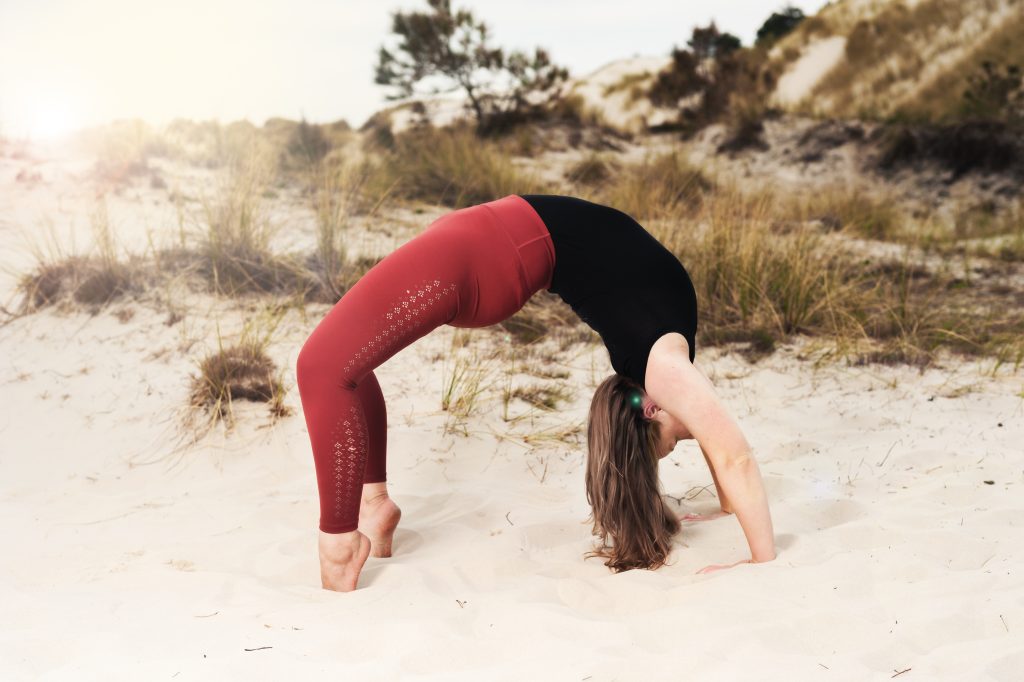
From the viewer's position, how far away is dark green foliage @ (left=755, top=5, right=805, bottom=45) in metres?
13.7

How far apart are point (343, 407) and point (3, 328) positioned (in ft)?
10.5

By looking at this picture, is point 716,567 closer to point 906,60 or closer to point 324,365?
point 324,365

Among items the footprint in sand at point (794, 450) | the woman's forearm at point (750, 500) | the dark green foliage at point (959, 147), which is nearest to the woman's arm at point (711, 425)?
the woman's forearm at point (750, 500)

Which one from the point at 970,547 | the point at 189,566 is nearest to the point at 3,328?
the point at 189,566

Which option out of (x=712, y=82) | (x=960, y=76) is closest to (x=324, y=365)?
(x=712, y=82)

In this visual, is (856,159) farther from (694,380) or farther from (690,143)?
(694,380)

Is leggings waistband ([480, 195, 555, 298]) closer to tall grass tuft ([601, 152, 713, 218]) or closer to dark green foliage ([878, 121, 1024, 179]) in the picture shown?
tall grass tuft ([601, 152, 713, 218])

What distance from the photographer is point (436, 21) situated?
10289 mm

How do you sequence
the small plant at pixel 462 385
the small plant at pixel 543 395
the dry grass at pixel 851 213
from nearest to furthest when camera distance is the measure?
1. the small plant at pixel 462 385
2. the small plant at pixel 543 395
3. the dry grass at pixel 851 213

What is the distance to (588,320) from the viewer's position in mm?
2412

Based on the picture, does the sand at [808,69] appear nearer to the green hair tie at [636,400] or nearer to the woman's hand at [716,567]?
the green hair tie at [636,400]

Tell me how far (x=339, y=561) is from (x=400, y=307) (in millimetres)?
716

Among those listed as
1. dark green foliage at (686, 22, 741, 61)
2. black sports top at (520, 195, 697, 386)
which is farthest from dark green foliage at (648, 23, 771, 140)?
black sports top at (520, 195, 697, 386)

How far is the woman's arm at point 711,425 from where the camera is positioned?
2.20 meters
